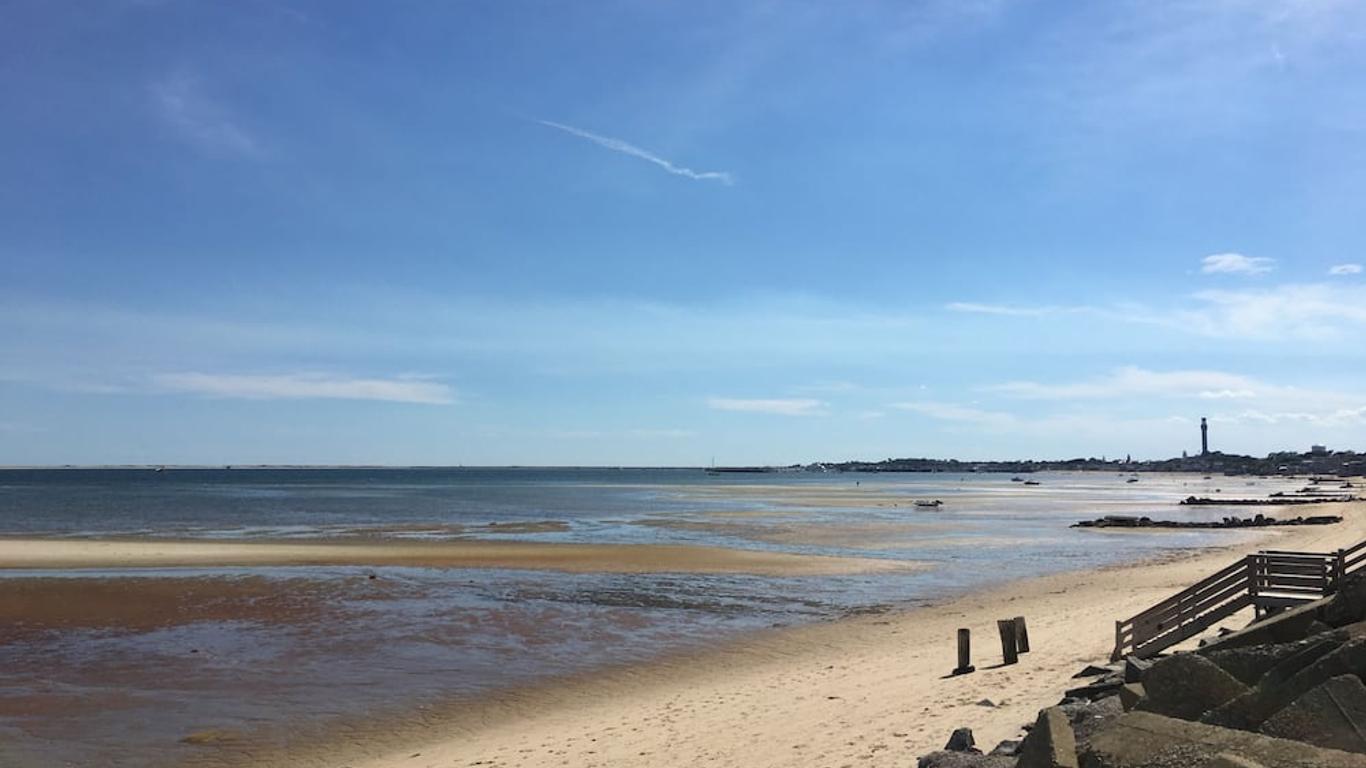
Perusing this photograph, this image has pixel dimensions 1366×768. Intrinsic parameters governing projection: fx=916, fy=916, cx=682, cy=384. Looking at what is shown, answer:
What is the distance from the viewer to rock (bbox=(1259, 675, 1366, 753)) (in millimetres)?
5980

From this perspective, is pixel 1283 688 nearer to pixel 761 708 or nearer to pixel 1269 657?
pixel 1269 657

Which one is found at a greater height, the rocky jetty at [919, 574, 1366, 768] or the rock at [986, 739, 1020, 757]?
the rocky jetty at [919, 574, 1366, 768]

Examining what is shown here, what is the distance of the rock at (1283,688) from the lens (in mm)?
6891

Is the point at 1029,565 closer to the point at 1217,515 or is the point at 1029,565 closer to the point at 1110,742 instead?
the point at 1110,742

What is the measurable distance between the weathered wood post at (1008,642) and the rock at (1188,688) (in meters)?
7.82

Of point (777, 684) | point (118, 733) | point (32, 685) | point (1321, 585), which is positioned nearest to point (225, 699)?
point (118, 733)

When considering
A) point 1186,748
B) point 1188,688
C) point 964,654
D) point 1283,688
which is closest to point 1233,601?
point 964,654

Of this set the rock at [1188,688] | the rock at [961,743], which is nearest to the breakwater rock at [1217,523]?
the rock at [961,743]

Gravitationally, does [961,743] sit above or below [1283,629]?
below

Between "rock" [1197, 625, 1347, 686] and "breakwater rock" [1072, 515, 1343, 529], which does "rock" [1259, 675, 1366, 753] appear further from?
"breakwater rock" [1072, 515, 1343, 529]

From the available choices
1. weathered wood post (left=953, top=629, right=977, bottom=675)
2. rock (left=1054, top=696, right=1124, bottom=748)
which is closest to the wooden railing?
weathered wood post (left=953, top=629, right=977, bottom=675)

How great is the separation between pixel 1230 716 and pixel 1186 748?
1.63 meters

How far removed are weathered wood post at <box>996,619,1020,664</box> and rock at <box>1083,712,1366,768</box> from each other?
364 inches

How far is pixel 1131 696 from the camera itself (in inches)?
330
